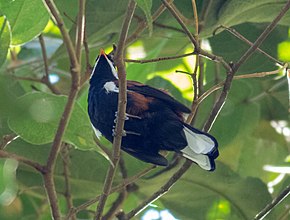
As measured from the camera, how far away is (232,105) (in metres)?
2.65

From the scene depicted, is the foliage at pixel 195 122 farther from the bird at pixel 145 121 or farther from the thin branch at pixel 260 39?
the thin branch at pixel 260 39

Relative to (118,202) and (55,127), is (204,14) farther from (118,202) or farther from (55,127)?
(55,127)

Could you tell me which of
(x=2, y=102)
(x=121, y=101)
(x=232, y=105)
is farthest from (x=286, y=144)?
(x=2, y=102)

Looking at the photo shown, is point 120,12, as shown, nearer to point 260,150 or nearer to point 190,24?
point 190,24

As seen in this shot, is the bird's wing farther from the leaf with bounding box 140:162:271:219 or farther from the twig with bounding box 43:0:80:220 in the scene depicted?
the twig with bounding box 43:0:80:220

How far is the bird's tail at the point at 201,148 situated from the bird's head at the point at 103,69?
0.50 meters

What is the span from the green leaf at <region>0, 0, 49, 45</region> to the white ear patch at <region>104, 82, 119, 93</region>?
0.45m

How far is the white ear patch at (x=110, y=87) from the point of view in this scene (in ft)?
7.52

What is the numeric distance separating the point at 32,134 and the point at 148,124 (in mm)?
654

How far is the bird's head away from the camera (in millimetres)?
2443

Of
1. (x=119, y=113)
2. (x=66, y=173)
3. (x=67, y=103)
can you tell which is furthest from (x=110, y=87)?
(x=67, y=103)

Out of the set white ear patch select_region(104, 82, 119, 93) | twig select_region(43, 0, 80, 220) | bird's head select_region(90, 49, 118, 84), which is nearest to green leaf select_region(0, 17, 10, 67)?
twig select_region(43, 0, 80, 220)

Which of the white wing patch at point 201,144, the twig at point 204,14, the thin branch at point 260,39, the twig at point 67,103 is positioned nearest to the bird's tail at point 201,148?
the white wing patch at point 201,144

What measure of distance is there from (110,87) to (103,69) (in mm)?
174
